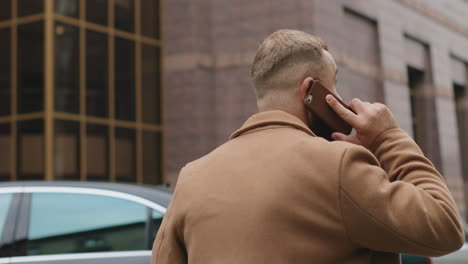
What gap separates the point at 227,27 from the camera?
17422 mm

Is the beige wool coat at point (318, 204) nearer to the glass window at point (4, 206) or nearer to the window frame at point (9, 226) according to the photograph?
the window frame at point (9, 226)

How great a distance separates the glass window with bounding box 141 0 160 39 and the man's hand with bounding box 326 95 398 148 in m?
16.0

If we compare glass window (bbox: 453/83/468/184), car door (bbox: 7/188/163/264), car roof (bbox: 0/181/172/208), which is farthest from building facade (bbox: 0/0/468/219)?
car door (bbox: 7/188/163/264)

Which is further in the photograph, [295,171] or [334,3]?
[334,3]

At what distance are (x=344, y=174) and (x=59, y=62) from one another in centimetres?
1471

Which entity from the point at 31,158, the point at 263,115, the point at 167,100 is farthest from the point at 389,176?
the point at 167,100

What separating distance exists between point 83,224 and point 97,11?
1268 cm

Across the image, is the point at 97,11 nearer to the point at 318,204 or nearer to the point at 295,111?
the point at 295,111

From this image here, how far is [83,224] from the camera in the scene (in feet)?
15.1

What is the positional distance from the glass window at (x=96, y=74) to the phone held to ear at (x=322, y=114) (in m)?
14.5

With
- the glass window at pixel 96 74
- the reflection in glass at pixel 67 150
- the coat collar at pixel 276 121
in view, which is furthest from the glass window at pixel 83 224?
the glass window at pixel 96 74

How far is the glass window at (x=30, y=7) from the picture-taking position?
1560 centimetres

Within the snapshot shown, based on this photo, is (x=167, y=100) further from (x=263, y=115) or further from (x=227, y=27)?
(x=263, y=115)

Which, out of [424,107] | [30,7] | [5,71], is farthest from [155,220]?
[424,107]
